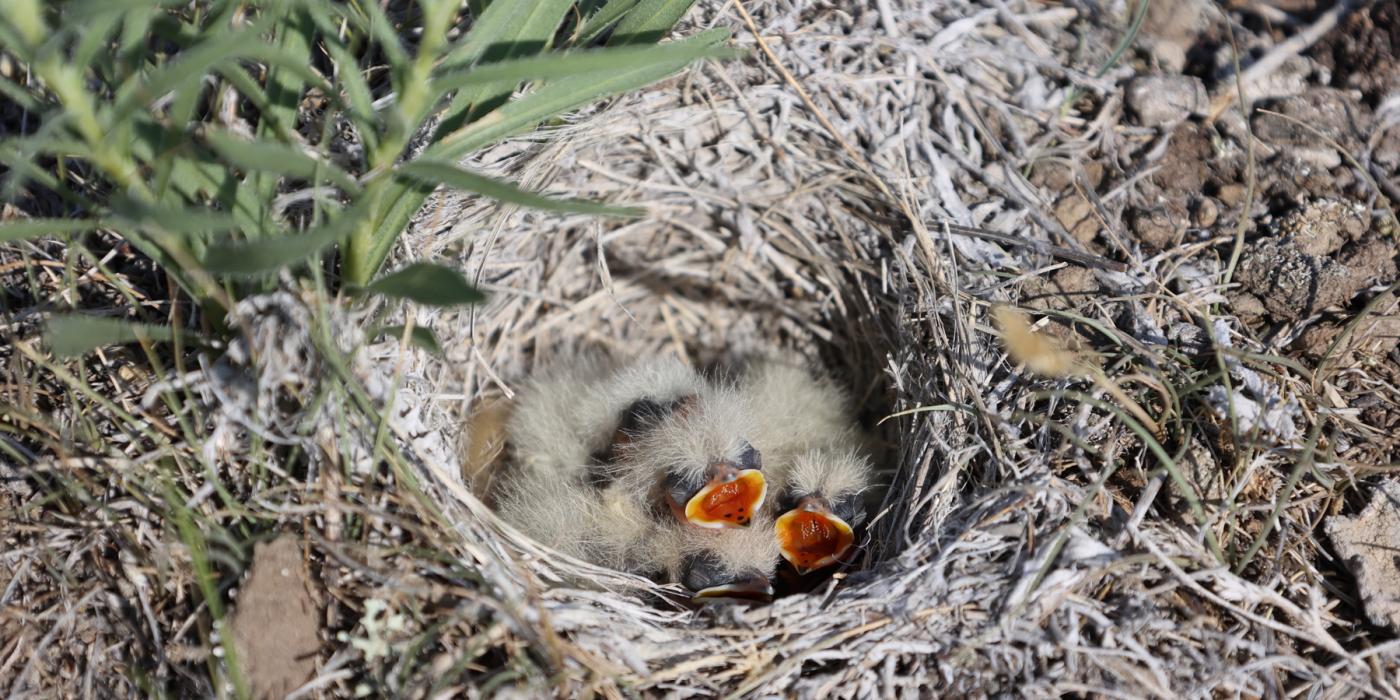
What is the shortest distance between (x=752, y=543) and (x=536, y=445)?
23.3 inches

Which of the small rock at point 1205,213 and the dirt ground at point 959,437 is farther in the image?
the small rock at point 1205,213

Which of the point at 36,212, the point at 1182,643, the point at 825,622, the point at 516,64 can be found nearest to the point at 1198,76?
the point at 1182,643

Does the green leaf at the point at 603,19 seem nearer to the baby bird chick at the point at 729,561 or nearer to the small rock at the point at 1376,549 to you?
the baby bird chick at the point at 729,561

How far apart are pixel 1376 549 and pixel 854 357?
119cm

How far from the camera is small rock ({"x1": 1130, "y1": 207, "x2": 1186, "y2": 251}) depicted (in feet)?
6.76

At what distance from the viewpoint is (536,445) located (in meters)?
2.25

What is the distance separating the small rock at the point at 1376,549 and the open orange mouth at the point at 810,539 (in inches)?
35.0

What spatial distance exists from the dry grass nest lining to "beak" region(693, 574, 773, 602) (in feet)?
0.42

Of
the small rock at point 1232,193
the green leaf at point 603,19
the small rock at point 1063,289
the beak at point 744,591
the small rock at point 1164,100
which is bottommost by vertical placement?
the beak at point 744,591

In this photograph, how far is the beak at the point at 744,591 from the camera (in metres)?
1.88

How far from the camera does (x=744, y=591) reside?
1.90 metres

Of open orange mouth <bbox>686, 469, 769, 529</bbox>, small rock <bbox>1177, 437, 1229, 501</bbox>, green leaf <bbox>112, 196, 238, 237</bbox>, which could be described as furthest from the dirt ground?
green leaf <bbox>112, 196, 238, 237</bbox>

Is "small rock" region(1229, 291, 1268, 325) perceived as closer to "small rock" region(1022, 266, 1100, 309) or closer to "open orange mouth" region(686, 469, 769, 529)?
"small rock" region(1022, 266, 1100, 309)

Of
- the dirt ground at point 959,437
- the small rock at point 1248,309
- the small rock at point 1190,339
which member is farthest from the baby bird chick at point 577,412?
the small rock at point 1248,309
